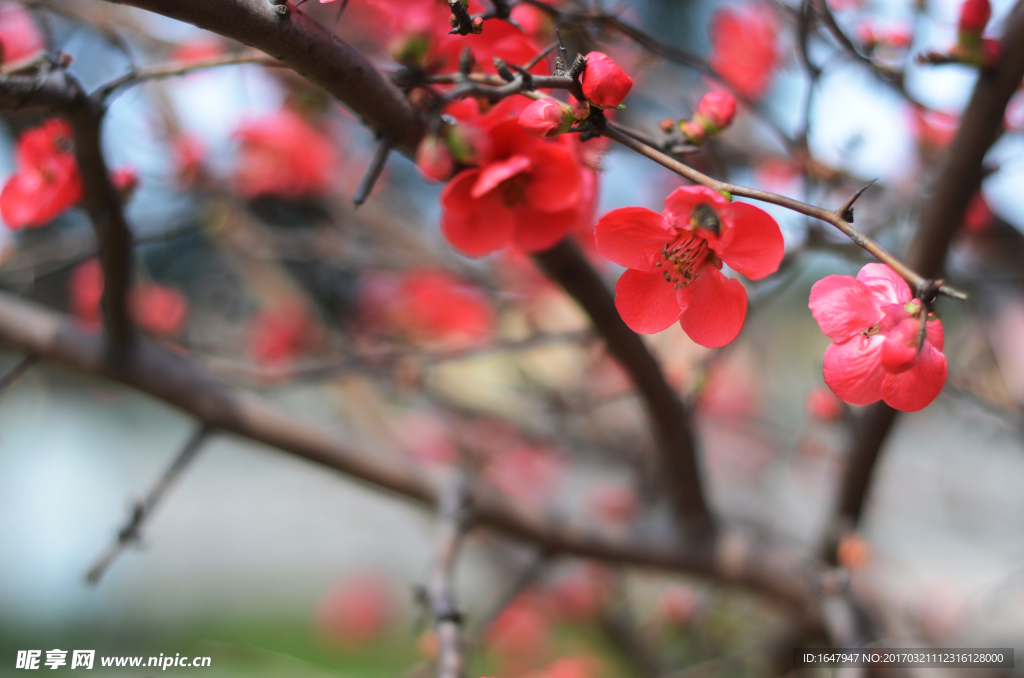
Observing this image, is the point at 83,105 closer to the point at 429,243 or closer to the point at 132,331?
the point at 132,331

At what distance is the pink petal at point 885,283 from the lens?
484 millimetres

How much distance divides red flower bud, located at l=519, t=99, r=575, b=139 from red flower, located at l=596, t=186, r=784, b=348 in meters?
0.08

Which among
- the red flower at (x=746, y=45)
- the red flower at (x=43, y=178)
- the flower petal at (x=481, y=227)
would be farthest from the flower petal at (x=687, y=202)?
the red flower at (x=746, y=45)

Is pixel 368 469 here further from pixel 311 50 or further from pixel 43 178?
pixel 311 50

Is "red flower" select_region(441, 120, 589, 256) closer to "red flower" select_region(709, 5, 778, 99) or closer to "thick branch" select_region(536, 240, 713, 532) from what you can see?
"thick branch" select_region(536, 240, 713, 532)

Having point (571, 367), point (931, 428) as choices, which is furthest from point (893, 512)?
point (571, 367)

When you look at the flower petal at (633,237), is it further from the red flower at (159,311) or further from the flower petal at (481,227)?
the red flower at (159,311)

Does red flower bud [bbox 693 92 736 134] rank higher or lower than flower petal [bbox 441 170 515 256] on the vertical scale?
higher

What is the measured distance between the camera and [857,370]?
481 mm

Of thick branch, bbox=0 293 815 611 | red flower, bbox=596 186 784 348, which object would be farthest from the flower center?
thick branch, bbox=0 293 815 611

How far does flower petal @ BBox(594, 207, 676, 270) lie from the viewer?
523 mm

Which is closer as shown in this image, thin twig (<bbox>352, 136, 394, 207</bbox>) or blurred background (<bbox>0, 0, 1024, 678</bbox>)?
thin twig (<bbox>352, 136, 394, 207</bbox>)

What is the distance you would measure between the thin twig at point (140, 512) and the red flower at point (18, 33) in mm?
659

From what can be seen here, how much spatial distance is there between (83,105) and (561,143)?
50 cm
